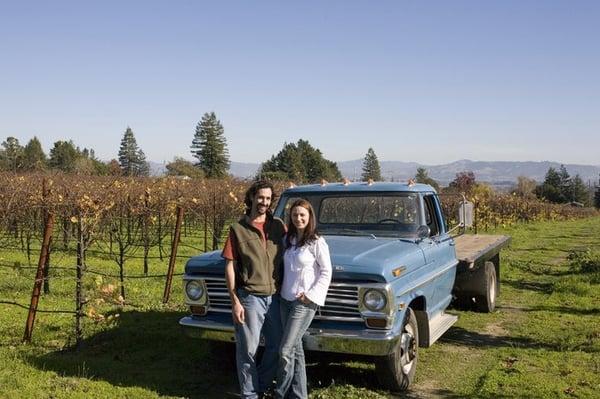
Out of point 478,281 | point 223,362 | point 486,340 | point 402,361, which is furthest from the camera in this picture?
point 478,281

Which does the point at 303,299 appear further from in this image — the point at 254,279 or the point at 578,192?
the point at 578,192

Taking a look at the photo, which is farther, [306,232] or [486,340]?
[486,340]

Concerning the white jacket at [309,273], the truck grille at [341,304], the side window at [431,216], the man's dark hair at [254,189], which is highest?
the man's dark hair at [254,189]

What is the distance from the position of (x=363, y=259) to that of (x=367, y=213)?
160 cm

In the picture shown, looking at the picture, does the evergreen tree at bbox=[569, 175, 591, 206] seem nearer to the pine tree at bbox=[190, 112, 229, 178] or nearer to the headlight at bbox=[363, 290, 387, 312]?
the pine tree at bbox=[190, 112, 229, 178]

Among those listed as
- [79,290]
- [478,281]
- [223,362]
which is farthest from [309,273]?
[478,281]

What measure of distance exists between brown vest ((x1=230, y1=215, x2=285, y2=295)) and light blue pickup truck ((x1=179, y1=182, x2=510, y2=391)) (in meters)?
0.61

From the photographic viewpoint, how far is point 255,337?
15.2ft

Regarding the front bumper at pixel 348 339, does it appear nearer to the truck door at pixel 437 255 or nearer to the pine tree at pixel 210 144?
the truck door at pixel 437 255

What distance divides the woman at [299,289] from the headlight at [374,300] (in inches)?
18.9

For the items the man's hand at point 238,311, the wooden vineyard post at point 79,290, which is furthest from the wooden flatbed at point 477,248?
the wooden vineyard post at point 79,290

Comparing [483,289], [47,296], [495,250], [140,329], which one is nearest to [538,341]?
[483,289]

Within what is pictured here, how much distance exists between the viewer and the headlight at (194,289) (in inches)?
214

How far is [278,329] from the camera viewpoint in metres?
4.79
